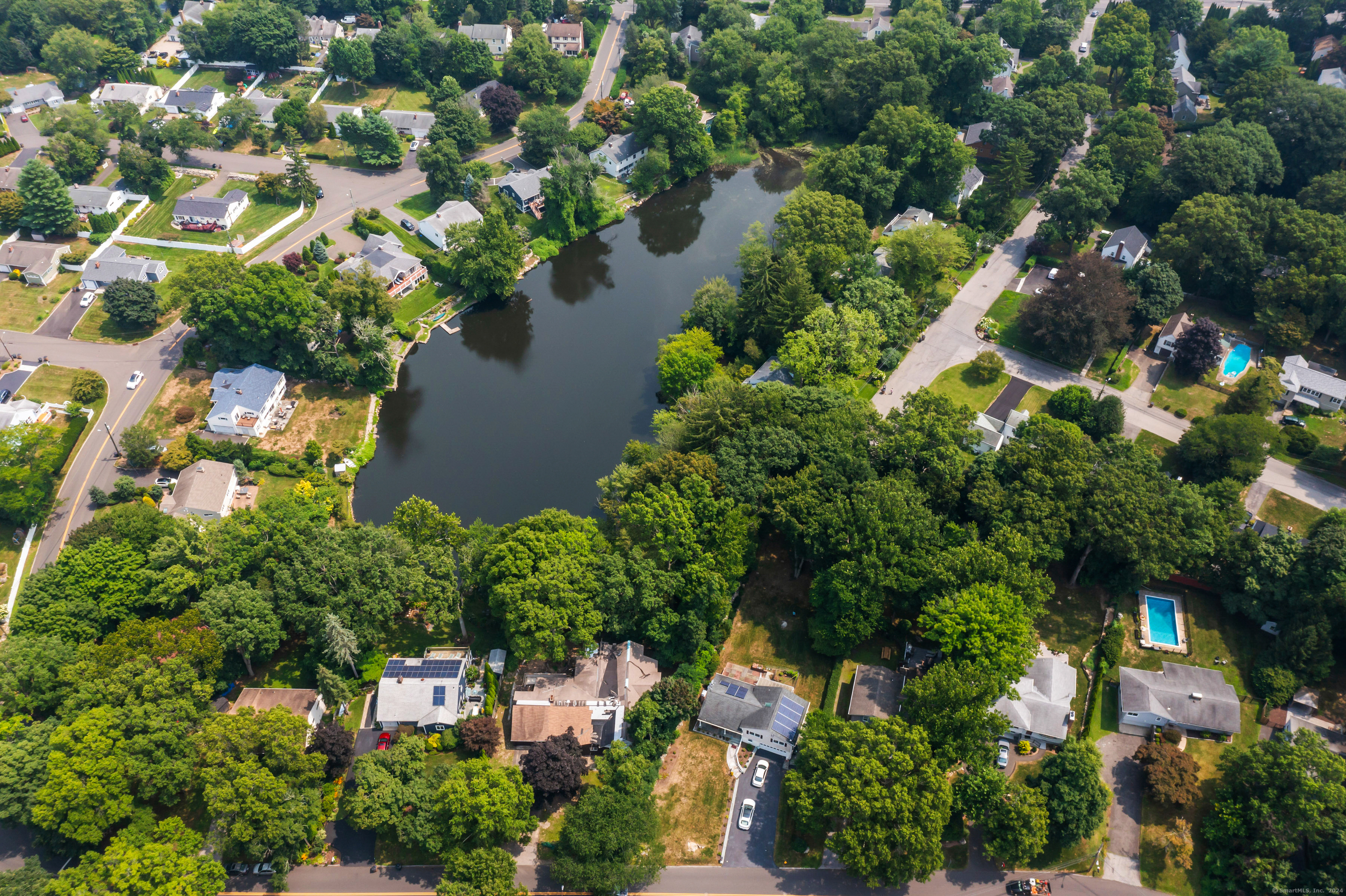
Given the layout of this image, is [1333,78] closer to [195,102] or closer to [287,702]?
[287,702]

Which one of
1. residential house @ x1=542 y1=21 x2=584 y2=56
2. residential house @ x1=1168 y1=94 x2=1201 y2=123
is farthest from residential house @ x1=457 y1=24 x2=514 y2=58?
residential house @ x1=1168 y1=94 x2=1201 y2=123

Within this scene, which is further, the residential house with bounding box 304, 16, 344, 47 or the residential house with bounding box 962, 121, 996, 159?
the residential house with bounding box 304, 16, 344, 47

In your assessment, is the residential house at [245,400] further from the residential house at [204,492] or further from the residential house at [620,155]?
the residential house at [620,155]

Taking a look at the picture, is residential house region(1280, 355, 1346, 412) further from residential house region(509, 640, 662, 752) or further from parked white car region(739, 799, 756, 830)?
residential house region(509, 640, 662, 752)

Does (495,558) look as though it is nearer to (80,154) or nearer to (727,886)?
(727,886)

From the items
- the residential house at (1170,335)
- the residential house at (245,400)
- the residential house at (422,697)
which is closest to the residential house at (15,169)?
the residential house at (245,400)
